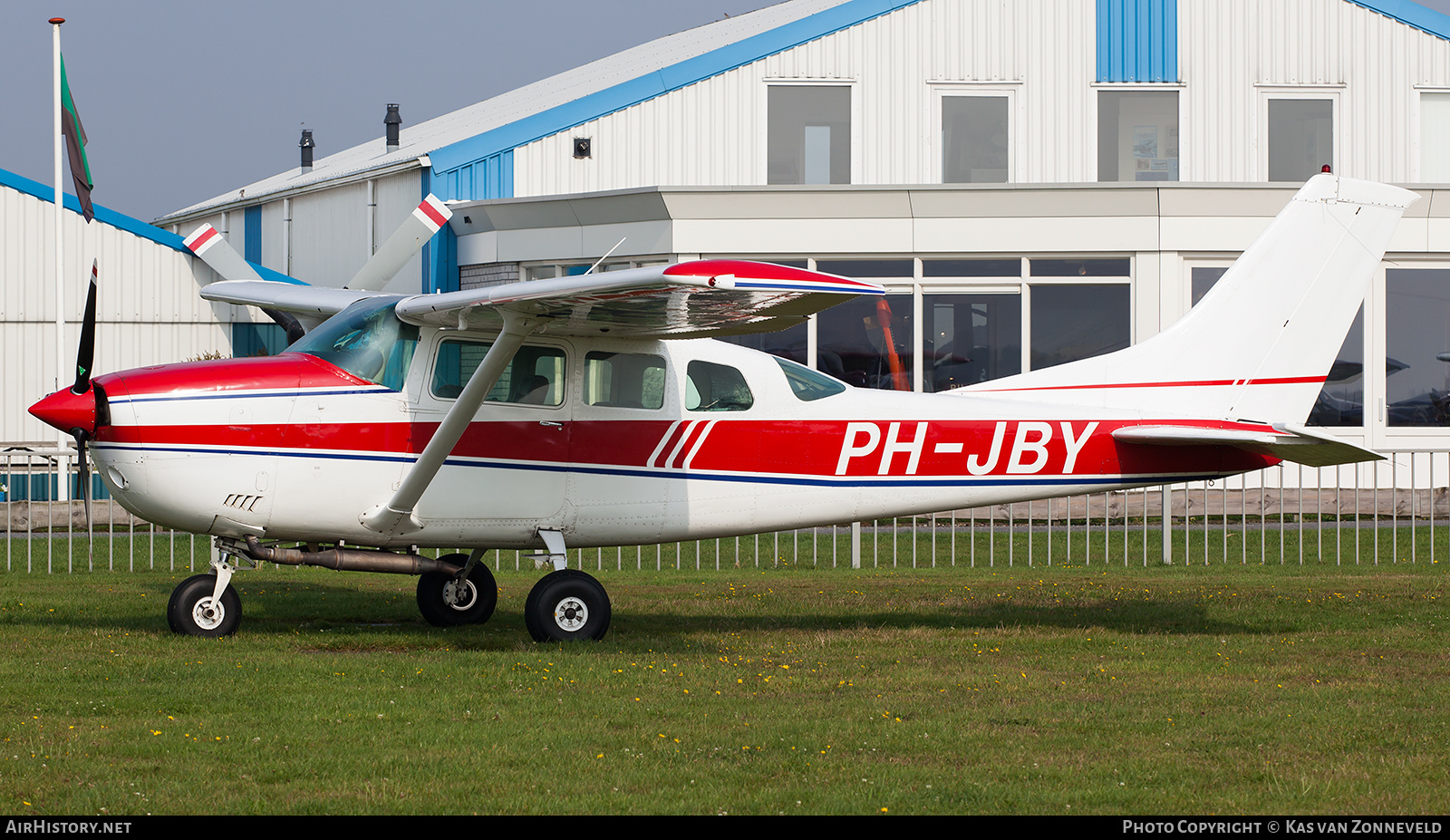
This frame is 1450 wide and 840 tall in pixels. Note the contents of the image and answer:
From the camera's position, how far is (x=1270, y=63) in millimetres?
21703

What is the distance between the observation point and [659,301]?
8.16m

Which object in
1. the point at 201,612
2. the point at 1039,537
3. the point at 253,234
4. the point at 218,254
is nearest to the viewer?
the point at 201,612

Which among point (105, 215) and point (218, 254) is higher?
point (105, 215)

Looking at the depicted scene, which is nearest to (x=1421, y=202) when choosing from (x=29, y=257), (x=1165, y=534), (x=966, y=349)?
(x=966, y=349)

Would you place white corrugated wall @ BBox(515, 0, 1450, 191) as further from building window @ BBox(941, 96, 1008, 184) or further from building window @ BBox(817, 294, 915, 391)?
building window @ BBox(817, 294, 915, 391)

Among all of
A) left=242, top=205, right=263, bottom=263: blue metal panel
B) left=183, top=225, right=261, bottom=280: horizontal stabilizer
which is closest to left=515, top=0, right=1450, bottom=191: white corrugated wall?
left=183, top=225, right=261, bottom=280: horizontal stabilizer

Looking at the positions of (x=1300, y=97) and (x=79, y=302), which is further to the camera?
(x=79, y=302)

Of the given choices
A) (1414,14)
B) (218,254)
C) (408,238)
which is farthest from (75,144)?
(1414,14)

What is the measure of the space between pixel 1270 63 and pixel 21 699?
1993cm

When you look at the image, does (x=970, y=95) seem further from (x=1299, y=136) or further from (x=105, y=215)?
(x=105, y=215)

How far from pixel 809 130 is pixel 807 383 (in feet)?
41.5

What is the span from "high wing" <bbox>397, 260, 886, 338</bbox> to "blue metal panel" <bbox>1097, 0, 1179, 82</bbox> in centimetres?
1453

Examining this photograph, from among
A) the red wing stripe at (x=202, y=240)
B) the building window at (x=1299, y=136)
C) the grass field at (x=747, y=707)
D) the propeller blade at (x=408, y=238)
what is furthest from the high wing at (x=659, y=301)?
the building window at (x=1299, y=136)
